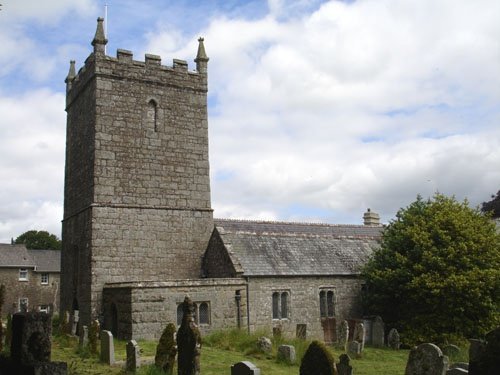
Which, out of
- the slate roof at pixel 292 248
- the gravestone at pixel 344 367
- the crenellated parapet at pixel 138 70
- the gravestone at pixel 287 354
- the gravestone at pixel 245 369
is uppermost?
the crenellated parapet at pixel 138 70

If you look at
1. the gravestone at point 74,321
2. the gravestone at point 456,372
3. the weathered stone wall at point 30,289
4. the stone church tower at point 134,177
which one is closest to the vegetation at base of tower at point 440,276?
the stone church tower at point 134,177

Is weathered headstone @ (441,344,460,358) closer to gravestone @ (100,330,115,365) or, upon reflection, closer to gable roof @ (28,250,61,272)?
gravestone @ (100,330,115,365)

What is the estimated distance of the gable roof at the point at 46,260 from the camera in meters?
48.2

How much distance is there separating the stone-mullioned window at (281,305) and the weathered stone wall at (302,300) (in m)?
0.14

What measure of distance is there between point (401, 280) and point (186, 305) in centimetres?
1268

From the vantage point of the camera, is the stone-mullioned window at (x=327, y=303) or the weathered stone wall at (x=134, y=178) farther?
the stone-mullioned window at (x=327, y=303)

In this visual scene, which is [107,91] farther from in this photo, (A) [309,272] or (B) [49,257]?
(B) [49,257]

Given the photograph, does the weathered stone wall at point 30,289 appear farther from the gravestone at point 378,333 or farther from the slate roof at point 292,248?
the gravestone at point 378,333

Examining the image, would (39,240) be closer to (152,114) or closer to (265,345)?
(152,114)

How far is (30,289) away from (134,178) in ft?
93.7

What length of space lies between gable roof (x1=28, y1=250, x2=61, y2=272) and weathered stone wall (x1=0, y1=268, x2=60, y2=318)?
2.14ft

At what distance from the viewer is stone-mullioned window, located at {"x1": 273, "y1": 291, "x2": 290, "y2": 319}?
23.5 metres

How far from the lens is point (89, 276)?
22594mm

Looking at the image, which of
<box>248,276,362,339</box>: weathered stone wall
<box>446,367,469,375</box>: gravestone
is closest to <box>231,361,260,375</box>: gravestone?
<box>446,367,469,375</box>: gravestone
